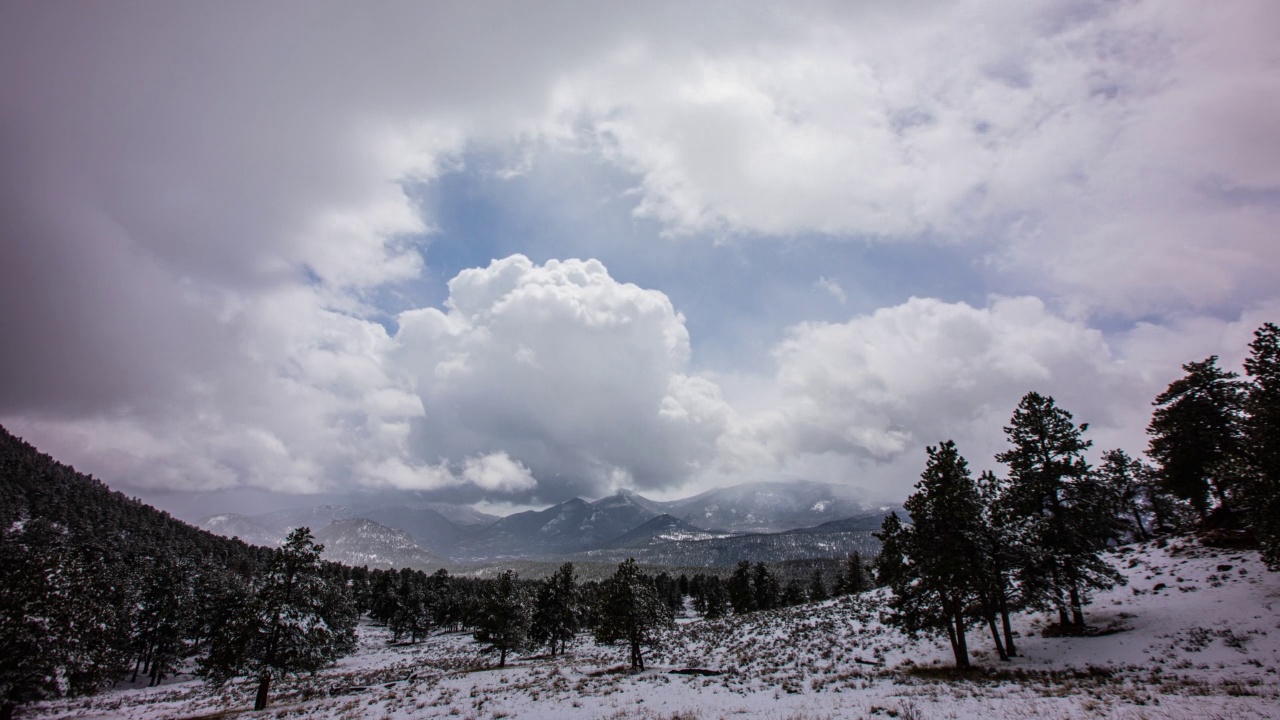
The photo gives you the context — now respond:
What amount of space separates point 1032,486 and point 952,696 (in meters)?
15.6

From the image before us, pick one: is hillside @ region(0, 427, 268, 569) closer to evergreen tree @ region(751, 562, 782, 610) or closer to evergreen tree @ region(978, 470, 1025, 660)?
evergreen tree @ region(751, 562, 782, 610)

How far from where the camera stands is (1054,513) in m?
28.2

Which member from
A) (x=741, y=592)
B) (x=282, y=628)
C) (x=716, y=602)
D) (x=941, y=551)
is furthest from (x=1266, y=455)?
(x=716, y=602)

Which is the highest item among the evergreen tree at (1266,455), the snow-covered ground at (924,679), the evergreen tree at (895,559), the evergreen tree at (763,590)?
the evergreen tree at (1266,455)

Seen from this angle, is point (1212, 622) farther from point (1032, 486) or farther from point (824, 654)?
point (824, 654)

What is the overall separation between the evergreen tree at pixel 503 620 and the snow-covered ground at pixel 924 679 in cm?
707

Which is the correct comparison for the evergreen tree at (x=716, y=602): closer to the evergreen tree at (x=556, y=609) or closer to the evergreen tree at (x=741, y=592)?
the evergreen tree at (x=741, y=592)

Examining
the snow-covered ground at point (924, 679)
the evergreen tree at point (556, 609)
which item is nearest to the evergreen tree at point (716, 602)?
the evergreen tree at point (556, 609)

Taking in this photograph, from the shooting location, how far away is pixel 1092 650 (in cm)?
2530

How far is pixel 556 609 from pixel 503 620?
14013 millimetres

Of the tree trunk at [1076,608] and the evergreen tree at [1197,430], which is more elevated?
the evergreen tree at [1197,430]

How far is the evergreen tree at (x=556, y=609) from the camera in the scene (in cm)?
6091

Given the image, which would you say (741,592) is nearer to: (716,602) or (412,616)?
(716,602)

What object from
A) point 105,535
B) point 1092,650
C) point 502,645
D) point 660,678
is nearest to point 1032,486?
point 1092,650
